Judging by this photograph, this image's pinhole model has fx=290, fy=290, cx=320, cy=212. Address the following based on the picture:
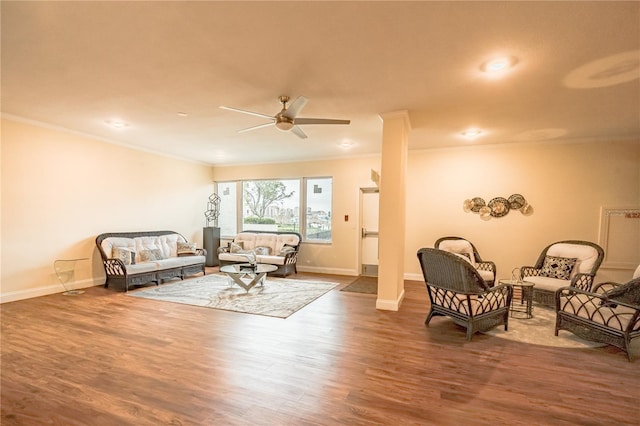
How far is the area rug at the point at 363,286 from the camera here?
5.42 metres

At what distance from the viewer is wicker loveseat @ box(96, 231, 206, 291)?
206 inches

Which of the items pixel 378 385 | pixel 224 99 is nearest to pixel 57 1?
pixel 224 99

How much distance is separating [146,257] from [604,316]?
6.98 meters

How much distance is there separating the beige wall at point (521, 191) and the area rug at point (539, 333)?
2.04 metres

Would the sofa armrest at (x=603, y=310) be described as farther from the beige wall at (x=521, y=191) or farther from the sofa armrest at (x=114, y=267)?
the sofa armrest at (x=114, y=267)

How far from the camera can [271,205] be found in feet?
26.1

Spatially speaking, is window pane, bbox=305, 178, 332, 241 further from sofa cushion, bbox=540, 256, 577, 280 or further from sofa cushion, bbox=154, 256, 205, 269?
sofa cushion, bbox=540, 256, 577, 280

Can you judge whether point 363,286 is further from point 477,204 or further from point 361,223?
point 477,204

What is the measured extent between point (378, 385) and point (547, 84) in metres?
3.53

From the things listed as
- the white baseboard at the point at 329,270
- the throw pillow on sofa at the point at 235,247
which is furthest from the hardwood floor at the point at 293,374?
the throw pillow on sofa at the point at 235,247

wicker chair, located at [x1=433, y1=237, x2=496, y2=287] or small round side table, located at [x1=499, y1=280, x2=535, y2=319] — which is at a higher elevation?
wicker chair, located at [x1=433, y1=237, x2=496, y2=287]

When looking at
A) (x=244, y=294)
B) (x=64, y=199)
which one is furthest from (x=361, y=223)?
(x=64, y=199)

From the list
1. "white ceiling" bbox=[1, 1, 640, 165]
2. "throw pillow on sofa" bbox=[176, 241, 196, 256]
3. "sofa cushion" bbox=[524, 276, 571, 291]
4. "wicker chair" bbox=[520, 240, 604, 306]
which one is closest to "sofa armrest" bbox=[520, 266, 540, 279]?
"wicker chair" bbox=[520, 240, 604, 306]

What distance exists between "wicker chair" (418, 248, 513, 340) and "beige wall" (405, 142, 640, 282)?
8.58 feet
